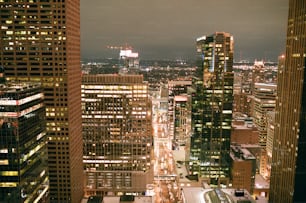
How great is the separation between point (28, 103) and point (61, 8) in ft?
28.5

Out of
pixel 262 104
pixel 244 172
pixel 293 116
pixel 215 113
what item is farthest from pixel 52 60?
pixel 262 104

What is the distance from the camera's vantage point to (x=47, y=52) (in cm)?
1884

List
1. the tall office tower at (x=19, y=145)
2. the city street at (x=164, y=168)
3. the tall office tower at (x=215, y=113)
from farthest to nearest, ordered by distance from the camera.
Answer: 1. the tall office tower at (x=215, y=113)
2. the city street at (x=164, y=168)
3. the tall office tower at (x=19, y=145)

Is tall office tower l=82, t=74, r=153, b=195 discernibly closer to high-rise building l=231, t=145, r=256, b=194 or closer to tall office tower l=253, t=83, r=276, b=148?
Result: high-rise building l=231, t=145, r=256, b=194

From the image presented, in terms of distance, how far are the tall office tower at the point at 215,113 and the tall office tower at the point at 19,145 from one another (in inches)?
756

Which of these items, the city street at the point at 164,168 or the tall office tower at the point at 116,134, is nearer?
the tall office tower at the point at 116,134

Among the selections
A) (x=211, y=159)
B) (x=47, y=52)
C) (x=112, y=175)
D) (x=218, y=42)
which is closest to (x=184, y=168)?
(x=211, y=159)

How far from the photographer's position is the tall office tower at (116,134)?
26.4 m

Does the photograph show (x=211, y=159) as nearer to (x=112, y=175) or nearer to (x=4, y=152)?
(x=112, y=175)

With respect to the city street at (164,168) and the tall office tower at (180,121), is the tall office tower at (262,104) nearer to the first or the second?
the tall office tower at (180,121)

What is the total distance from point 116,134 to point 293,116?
15.2 metres

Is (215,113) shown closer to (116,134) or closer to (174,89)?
(116,134)

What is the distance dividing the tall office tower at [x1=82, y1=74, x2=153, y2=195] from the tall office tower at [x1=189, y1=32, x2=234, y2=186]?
561cm

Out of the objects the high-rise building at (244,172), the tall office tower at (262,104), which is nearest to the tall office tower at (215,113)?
the high-rise building at (244,172)
